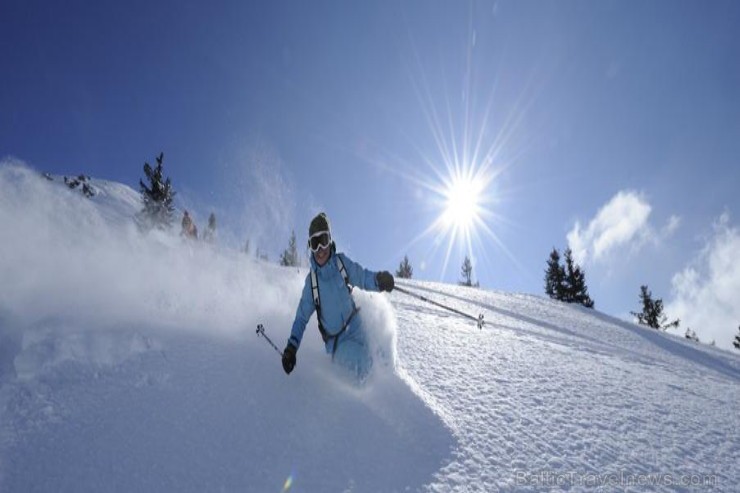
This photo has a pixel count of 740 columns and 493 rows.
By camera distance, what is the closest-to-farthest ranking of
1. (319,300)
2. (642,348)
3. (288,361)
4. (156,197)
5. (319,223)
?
1. (288,361)
2. (319,300)
3. (319,223)
4. (642,348)
5. (156,197)

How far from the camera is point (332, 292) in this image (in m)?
5.03

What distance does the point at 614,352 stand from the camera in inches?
363

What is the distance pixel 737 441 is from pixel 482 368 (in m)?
2.85

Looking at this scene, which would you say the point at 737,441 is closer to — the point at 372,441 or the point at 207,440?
the point at 372,441

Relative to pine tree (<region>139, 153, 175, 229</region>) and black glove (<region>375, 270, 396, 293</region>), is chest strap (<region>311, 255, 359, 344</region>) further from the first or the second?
pine tree (<region>139, 153, 175, 229</region>)

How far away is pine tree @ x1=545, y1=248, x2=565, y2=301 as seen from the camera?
A: 3934 cm

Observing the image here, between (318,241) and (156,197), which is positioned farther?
(156,197)

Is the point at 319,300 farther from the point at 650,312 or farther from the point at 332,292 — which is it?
the point at 650,312

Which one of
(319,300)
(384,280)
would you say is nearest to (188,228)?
(319,300)

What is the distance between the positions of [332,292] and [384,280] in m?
0.72

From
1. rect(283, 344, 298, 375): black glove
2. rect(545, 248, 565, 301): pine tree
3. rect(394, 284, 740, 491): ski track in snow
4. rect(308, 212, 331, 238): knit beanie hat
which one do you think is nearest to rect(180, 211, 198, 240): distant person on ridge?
rect(394, 284, 740, 491): ski track in snow

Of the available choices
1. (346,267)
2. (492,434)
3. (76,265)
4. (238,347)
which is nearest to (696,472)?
(492,434)

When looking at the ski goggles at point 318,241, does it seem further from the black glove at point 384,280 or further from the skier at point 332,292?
the black glove at point 384,280

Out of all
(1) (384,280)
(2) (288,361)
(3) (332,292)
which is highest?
(1) (384,280)
